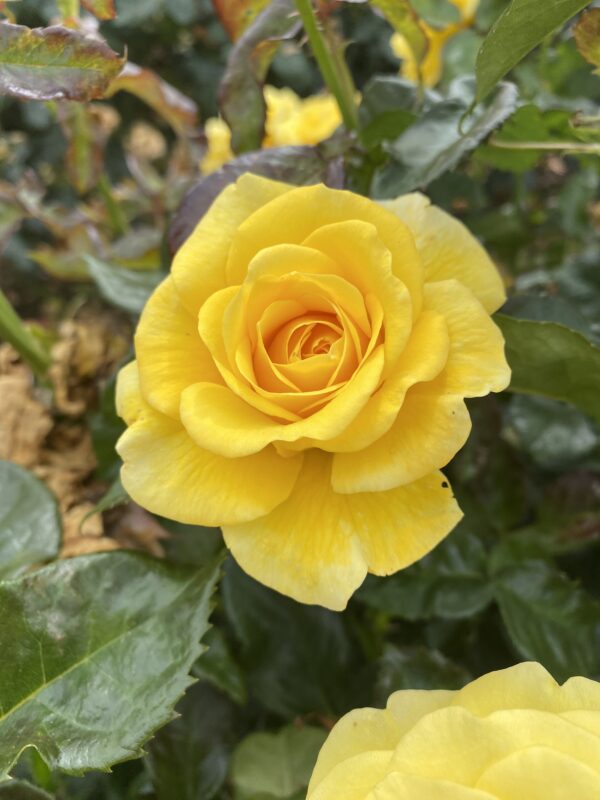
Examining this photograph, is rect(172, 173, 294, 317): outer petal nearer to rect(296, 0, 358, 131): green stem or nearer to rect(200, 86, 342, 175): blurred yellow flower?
rect(296, 0, 358, 131): green stem

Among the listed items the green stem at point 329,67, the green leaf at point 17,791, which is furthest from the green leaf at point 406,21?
the green leaf at point 17,791

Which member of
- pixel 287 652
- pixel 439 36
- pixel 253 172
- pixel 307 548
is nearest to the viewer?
pixel 307 548

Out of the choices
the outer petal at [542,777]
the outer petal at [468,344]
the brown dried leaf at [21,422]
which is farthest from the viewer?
the brown dried leaf at [21,422]

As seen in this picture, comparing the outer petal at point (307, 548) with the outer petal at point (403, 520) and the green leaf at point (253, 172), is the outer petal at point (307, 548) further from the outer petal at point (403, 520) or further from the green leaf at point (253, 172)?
the green leaf at point (253, 172)

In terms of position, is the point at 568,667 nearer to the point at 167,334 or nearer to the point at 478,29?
the point at 167,334

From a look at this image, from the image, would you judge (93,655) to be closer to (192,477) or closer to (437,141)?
(192,477)

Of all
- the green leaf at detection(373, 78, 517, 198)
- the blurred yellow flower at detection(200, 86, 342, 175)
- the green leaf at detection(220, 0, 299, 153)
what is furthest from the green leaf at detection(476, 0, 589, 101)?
the blurred yellow flower at detection(200, 86, 342, 175)

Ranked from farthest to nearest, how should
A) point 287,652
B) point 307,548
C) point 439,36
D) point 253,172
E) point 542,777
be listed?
1. point 439,36
2. point 287,652
3. point 253,172
4. point 307,548
5. point 542,777

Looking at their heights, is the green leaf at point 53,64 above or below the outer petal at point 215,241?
→ above

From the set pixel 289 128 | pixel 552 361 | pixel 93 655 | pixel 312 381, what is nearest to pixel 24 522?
pixel 93 655
